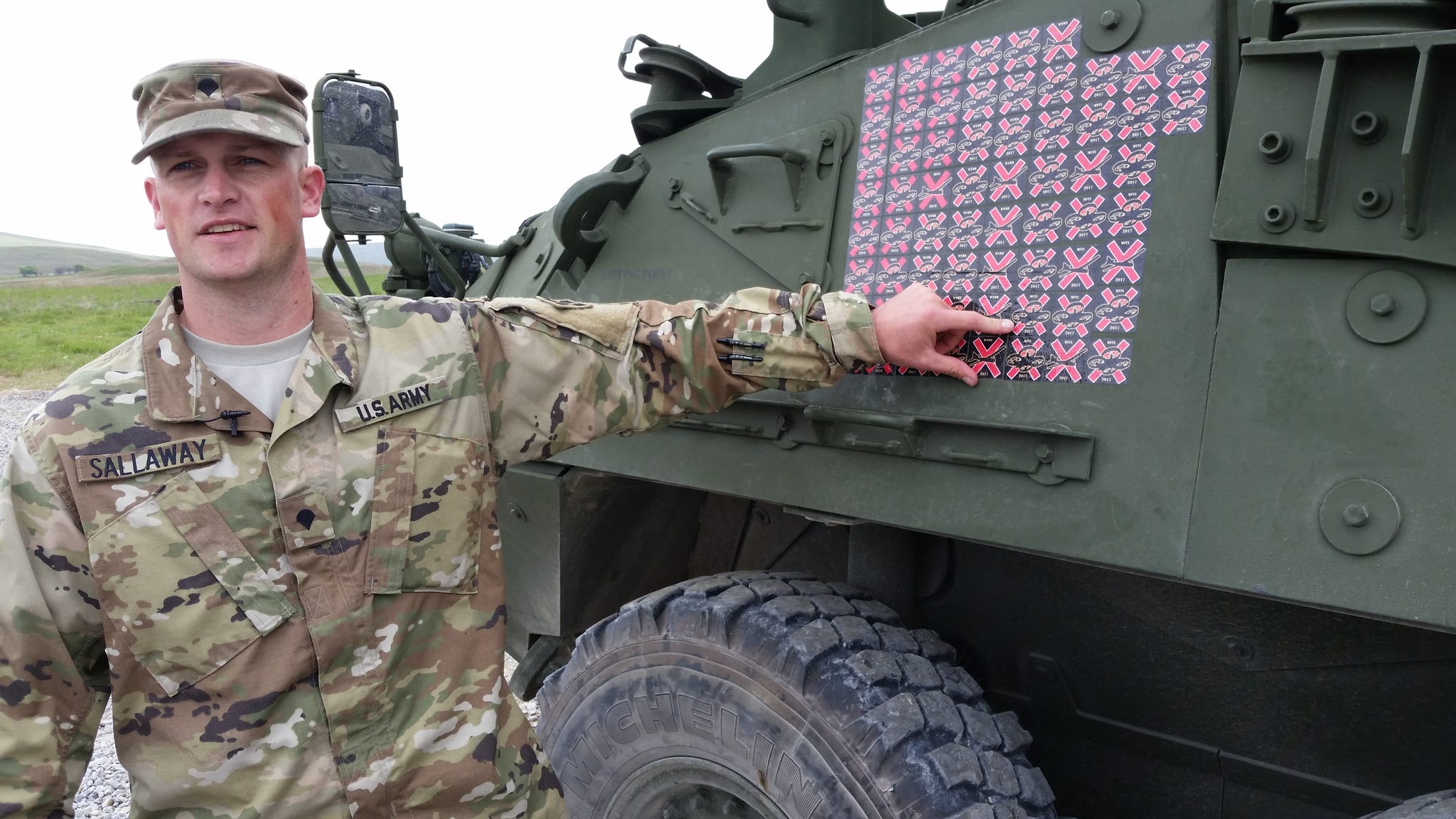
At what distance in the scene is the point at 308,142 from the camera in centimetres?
178

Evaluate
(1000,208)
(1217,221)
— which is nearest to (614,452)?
(1000,208)

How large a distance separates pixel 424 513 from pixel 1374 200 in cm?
146

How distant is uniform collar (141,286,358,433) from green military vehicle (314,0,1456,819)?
73 centimetres

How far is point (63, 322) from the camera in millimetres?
22531

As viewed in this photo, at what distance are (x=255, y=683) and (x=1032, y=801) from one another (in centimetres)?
131

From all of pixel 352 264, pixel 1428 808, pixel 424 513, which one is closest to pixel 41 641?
pixel 424 513

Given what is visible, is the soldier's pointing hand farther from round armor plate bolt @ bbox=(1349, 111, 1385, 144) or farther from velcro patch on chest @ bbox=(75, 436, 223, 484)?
velcro patch on chest @ bbox=(75, 436, 223, 484)

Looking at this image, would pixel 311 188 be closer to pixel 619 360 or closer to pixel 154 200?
pixel 154 200

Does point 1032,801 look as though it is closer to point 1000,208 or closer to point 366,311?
point 1000,208

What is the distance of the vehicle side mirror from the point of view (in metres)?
2.35

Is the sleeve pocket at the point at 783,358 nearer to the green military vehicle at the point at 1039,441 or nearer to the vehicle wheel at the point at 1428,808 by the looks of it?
the green military vehicle at the point at 1039,441

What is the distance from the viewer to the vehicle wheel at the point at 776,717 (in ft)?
6.15

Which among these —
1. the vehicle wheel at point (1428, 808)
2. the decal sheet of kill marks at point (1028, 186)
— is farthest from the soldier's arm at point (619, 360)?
the vehicle wheel at point (1428, 808)

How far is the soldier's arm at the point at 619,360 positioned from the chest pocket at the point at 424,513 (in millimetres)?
143
